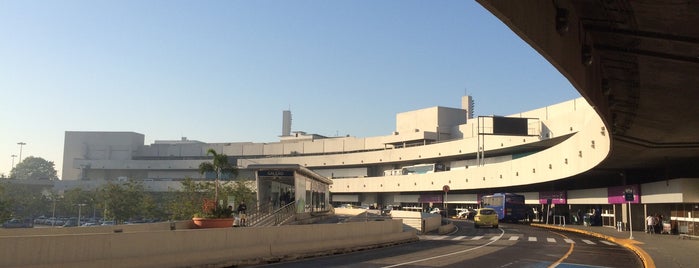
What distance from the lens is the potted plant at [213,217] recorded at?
23.7 metres

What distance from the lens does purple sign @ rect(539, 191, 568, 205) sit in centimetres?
5776

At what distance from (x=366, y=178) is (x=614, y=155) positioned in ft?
275

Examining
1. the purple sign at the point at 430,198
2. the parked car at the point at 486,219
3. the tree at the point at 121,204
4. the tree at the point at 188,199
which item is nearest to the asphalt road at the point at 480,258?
the parked car at the point at 486,219

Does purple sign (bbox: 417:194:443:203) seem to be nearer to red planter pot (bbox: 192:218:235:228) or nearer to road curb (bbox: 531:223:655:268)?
road curb (bbox: 531:223:655:268)

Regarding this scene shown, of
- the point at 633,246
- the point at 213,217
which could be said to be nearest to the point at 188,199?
the point at 213,217

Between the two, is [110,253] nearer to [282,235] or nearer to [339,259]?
[282,235]

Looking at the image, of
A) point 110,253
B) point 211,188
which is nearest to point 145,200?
point 211,188

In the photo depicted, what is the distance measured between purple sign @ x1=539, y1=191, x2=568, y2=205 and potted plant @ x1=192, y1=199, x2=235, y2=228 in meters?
41.9

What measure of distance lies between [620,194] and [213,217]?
3198 centimetres

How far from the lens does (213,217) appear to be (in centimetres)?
2416

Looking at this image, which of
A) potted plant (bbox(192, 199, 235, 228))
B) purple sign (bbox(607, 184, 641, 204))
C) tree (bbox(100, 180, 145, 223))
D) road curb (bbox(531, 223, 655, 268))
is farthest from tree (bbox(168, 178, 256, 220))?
potted plant (bbox(192, 199, 235, 228))

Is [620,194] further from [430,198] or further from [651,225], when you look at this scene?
[430,198]

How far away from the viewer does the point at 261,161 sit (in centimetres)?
12781

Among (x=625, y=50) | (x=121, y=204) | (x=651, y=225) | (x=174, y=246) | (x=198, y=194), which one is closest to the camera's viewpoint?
(x=625, y=50)
